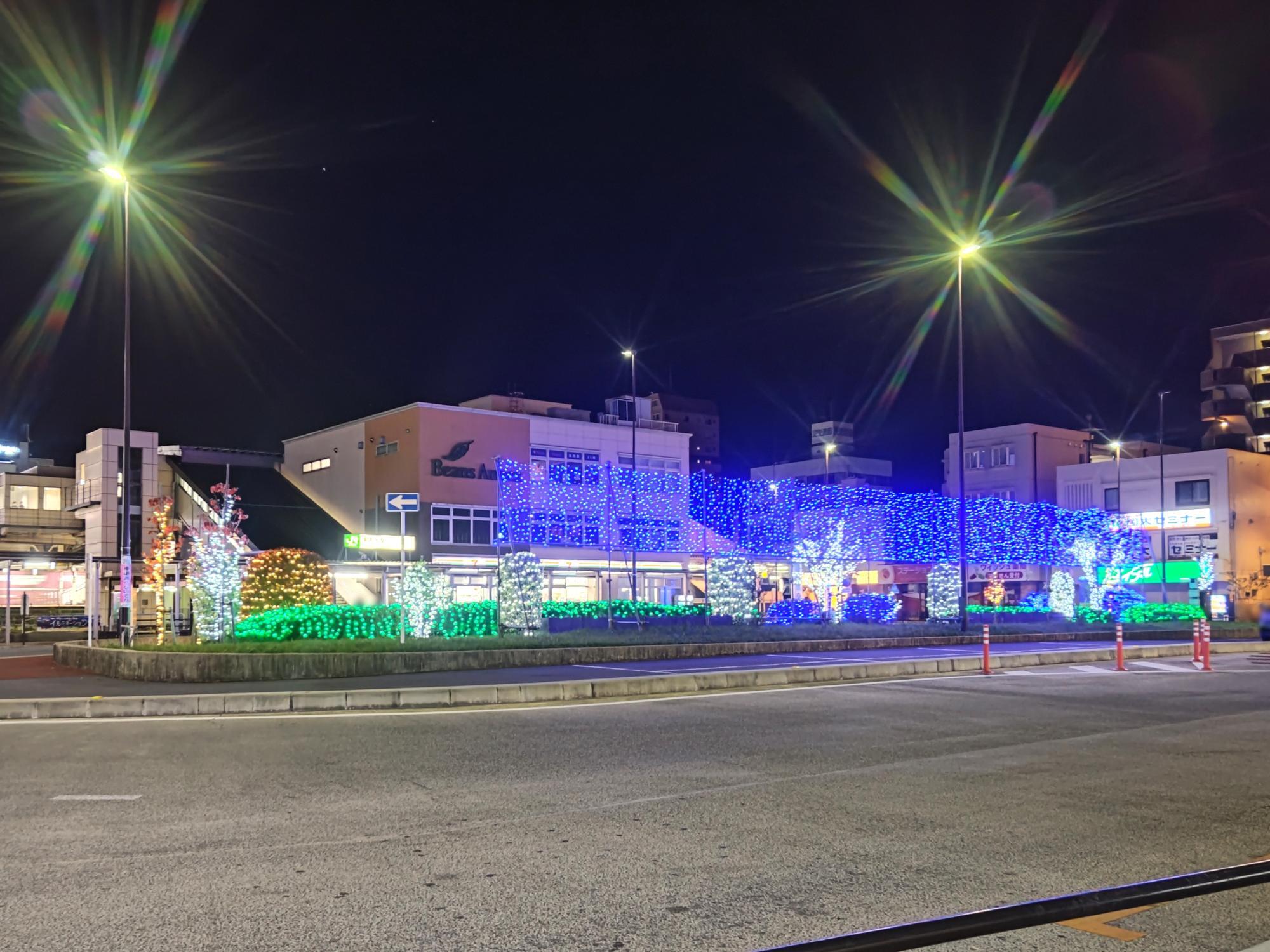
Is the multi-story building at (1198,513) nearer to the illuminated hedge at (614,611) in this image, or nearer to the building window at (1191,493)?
the building window at (1191,493)

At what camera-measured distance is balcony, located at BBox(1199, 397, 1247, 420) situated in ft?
269

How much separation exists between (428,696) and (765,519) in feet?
80.2

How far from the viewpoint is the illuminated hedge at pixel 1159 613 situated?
42938mm

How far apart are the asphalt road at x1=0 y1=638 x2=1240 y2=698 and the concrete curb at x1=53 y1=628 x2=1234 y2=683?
227 millimetres

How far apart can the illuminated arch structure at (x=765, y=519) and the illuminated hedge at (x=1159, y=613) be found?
11.4ft

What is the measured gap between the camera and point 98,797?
8.79m

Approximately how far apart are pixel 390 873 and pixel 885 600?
3643 centimetres

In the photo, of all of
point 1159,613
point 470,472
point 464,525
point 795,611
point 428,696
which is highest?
point 470,472

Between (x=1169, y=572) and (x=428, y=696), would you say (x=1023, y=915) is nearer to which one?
(x=428, y=696)

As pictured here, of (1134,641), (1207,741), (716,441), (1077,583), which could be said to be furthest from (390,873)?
(716,441)

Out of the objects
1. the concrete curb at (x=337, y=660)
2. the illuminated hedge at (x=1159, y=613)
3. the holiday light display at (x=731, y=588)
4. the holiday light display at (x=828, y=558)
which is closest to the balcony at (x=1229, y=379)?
the illuminated hedge at (x=1159, y=613)

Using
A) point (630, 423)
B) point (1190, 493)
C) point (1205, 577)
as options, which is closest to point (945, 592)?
point (1205, 577)

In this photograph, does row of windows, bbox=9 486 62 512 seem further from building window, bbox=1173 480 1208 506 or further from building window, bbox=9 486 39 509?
building window, bbox=1173 480 1208 506

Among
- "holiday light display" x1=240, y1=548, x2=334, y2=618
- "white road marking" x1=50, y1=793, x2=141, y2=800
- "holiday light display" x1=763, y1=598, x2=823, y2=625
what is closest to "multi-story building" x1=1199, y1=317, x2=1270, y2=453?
"holiday light display" x1=763, y1=598, x2=823, y2=625
